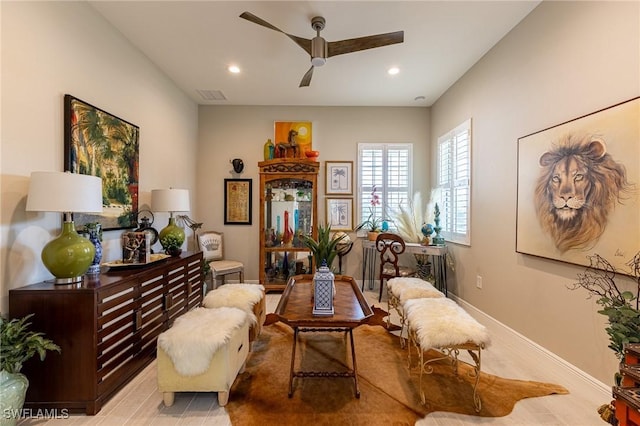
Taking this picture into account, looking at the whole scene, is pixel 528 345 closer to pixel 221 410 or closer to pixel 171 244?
pixel 221 410

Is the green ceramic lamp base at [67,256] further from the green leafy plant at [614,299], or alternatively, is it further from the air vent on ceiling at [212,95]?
the green leafy plant at [614,299]

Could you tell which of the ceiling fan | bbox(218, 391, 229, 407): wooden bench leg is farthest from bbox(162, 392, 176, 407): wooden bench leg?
the ceiling fan

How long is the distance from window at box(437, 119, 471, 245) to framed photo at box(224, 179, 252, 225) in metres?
3.04

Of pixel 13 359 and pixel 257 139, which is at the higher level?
pixel 257 139

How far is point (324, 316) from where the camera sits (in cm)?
199

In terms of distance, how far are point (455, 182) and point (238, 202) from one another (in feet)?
10.9

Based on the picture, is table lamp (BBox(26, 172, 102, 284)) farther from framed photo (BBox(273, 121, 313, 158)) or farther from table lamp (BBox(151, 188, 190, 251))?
framed photo (BBox(273, 121, 313, 158))

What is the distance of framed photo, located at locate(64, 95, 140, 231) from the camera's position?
2.26 m

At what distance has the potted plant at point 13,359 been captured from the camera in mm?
1500

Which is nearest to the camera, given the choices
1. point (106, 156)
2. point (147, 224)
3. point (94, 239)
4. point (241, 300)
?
point (94, 239)

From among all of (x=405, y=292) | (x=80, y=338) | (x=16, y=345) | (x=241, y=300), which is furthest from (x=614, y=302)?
(x=16, y=345)

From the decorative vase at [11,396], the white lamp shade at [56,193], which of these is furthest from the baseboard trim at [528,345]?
the white lamp shade at [56,193]

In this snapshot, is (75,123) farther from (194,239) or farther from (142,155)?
(194,239)

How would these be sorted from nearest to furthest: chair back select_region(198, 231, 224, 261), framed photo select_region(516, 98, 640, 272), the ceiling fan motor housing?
framed photo select_region(516, 98, 640, 272) < the ceiling fan motor housing < chair back select_region(198, 231, 224, 261)
